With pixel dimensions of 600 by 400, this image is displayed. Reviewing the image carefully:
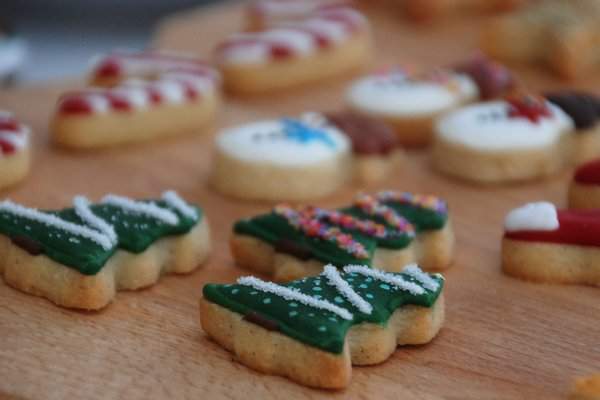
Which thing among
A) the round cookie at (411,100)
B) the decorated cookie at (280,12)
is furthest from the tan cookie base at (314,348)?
the decorated cookie at (280,12)

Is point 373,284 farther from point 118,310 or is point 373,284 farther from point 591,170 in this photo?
point 591,170

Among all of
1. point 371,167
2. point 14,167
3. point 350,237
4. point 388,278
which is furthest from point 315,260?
point 14,167

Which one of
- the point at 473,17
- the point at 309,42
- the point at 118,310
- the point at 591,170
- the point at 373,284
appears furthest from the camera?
the point at 473,17

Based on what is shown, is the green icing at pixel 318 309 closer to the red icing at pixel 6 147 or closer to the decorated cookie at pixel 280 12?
the red icing at pixel 6 147

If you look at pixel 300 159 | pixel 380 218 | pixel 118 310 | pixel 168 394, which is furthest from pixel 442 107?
pixel 168 394

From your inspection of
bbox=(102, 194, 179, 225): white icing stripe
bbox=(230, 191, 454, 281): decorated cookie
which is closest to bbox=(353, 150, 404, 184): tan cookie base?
bbox=(230, 191, 454, 281): decorated cookie

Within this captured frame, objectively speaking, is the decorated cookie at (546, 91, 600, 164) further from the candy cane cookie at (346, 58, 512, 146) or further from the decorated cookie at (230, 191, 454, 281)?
the decorated cookie at (230, 191, 454, 281)
